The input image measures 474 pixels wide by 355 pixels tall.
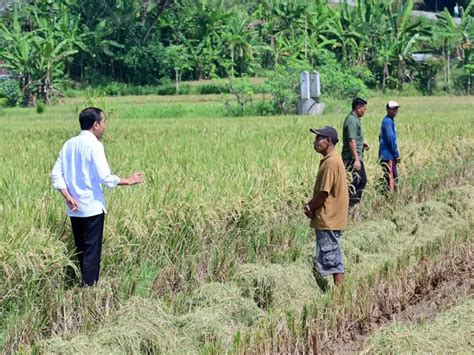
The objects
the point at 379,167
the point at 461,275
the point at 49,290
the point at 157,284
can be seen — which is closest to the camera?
the point at 49,290

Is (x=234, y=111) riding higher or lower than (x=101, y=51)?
lower

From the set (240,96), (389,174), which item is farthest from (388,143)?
(240,96)

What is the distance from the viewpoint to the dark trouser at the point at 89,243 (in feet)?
13.7

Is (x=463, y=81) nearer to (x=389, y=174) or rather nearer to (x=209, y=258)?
(x=389, y=174)

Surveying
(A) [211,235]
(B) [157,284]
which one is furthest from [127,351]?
(A) [211,235]

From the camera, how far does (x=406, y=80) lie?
31484mm

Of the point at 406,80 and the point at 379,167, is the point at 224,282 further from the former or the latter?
the point at 406,80

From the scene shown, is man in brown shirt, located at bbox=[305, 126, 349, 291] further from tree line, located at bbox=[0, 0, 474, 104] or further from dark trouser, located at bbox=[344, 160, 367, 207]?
tree line, located at bbox=[0, 0, 474, 104]

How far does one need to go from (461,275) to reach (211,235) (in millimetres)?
1875

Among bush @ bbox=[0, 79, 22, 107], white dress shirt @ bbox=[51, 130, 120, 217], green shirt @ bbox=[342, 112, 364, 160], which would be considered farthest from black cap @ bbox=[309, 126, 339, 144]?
bush @ bbox=[0, 79, 22, 107]

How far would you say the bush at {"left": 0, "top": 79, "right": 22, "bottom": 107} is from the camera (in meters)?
27.3

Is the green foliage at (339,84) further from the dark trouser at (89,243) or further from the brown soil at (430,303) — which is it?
the dark trouser at (89,243)

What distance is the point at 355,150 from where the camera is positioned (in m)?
7.07

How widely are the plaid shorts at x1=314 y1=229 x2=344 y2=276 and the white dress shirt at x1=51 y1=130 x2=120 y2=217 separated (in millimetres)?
1527
